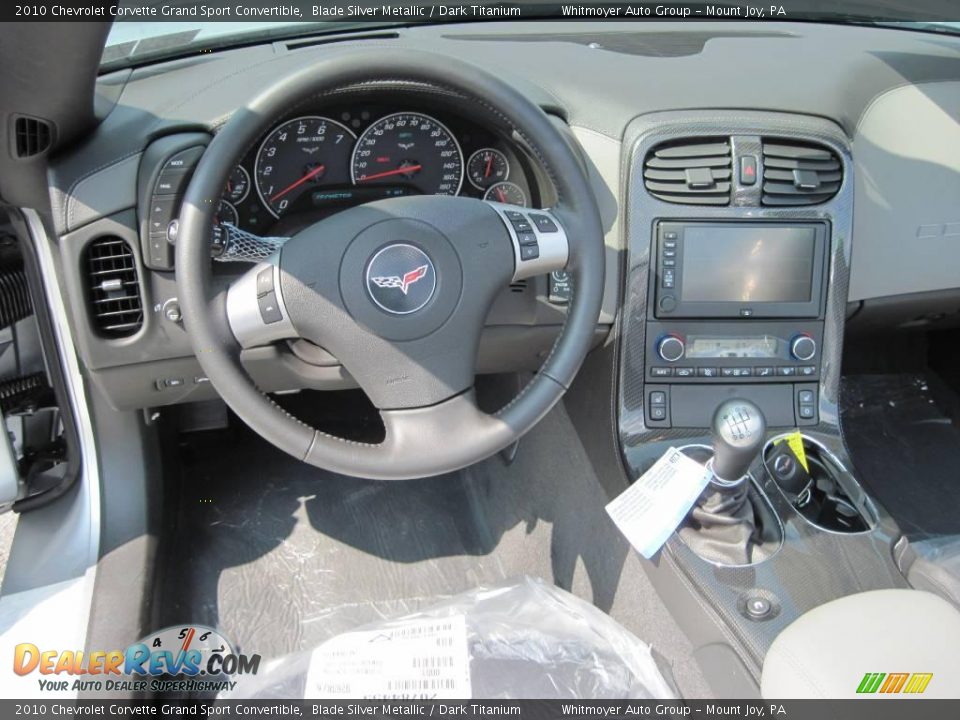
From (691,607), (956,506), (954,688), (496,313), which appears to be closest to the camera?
(954,688)

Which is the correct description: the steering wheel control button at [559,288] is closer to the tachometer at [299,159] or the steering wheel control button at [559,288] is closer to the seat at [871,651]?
the tachometer at [299,159]

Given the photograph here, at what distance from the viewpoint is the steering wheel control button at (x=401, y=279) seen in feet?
4.02

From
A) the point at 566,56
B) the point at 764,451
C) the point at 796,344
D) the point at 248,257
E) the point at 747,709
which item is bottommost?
the point at 747,709

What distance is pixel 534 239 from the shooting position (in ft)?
4.21

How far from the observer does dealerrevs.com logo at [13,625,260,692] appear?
1.58m

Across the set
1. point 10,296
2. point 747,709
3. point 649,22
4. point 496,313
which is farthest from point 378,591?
point 649,22

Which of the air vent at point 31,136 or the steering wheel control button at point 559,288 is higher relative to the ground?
the air vent at point 31,136

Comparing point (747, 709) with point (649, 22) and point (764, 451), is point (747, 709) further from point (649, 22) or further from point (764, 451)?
point (649, 22)

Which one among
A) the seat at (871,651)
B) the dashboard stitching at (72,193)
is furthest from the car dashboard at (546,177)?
the seat at (871,651)

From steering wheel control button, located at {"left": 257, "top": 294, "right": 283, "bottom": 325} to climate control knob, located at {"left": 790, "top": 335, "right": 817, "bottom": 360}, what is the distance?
3.44ft

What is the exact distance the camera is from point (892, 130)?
1739 millimetres

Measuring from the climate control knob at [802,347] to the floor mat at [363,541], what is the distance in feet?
1.70

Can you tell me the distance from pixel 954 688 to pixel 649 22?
1.57 meters

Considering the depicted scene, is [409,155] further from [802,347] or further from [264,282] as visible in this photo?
[802,347]
